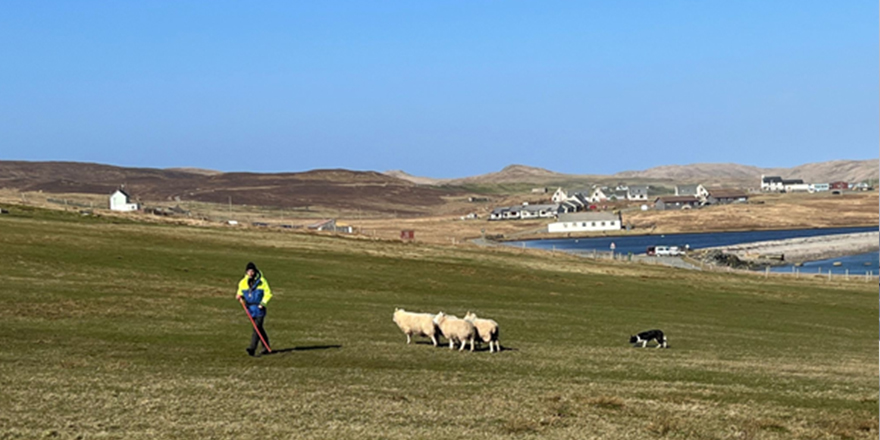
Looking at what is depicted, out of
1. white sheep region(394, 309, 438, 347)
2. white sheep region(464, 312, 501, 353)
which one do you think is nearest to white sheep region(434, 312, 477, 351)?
white sheep region(464, 312, 501, 353)

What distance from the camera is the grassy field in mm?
16859

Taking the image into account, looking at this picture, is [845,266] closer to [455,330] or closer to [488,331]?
[488,331]

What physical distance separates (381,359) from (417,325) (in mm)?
4335

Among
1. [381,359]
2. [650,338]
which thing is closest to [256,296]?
[381,359]

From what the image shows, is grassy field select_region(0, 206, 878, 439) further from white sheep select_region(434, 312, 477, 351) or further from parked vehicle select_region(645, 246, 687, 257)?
parked vehicle select_region(645, 246, 687, 257)

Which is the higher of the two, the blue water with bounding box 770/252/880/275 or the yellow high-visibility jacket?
the yellow high-visibility jacket

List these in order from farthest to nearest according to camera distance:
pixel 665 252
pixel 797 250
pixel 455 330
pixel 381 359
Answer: pixel 797 250 → pixel 665 252 → pixel 455 330 → pixel 381 359

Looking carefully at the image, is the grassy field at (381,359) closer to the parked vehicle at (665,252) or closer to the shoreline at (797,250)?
the shoreline at (797,250)

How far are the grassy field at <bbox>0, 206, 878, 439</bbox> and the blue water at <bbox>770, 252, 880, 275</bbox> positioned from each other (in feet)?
196

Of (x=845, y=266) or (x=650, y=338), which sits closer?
(x=650, y=338)

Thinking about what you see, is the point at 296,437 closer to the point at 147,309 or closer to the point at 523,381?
the point at 523,381

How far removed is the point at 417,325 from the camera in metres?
29.8

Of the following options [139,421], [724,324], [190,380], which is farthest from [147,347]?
[724,324]

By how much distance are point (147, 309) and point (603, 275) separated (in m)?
45.6
